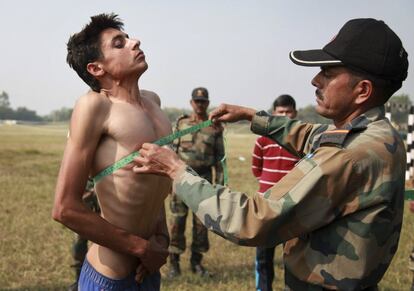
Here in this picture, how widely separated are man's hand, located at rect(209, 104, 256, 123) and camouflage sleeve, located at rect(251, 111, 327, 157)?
0.33 feet

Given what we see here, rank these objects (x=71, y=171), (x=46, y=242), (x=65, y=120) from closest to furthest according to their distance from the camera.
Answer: (x=71, y=171), (x=46, y=242), (x=65, y=120)

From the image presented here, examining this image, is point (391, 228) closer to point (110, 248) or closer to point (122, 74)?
point (110, 248)

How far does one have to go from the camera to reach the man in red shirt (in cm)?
502

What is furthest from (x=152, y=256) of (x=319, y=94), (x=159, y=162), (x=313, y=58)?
(x=313, y=58)

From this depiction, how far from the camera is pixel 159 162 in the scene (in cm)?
192

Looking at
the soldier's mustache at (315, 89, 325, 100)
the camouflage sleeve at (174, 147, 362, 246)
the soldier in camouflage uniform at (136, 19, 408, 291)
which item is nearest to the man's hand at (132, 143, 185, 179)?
the soldier in camouflage uniform at (136, 19, 408, 291)

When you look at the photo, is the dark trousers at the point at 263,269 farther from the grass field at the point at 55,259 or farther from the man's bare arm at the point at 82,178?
the man's bare arm at the point at 82,178

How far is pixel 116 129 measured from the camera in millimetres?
2264

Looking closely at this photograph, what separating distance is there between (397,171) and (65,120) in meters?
129

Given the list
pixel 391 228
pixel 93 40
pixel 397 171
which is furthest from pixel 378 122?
pixel 93 40

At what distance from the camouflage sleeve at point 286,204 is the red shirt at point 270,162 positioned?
3.22m

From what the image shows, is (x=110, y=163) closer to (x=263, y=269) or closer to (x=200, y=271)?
(x=263, y=269)

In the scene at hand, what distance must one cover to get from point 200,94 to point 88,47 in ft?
13.5

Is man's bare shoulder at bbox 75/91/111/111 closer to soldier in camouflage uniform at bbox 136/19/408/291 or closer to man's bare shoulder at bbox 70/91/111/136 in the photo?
man's bare shoulder at bbox 70/91/111/136
